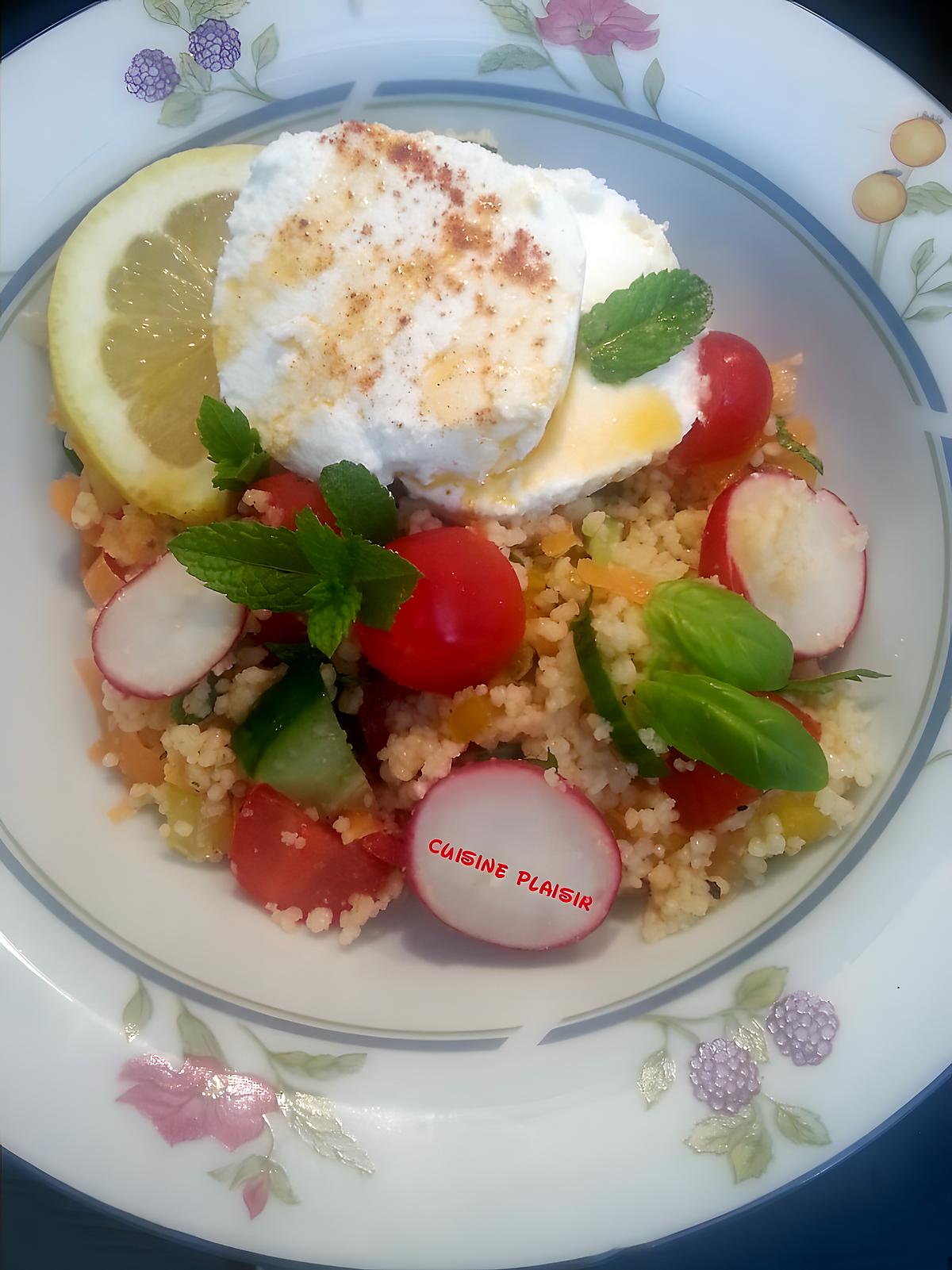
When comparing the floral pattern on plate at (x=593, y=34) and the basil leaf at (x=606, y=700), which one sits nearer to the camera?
the basil leaf at (x=606, y=700)

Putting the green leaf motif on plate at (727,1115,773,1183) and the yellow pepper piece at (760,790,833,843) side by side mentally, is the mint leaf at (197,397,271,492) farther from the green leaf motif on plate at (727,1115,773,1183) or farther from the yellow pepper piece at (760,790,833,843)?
the green leaf motif on plate at (727,1115,773,1183)

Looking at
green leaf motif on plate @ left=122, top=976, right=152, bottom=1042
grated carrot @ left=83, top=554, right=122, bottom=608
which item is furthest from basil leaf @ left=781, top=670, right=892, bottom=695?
grated carrot @ left=83, top=554, right=122, bottom=608

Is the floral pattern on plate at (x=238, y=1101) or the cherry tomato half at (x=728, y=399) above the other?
the cherry tomato half at (x=728, y=399)

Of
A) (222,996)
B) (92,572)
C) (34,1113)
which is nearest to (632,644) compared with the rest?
(222,996)

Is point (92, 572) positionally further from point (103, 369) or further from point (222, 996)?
point (222, 996)

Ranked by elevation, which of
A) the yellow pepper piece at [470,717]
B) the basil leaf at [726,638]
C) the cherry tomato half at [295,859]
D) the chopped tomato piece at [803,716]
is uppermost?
the basil leaf at [726,638]

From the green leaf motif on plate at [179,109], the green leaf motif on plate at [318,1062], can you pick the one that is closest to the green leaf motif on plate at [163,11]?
the green leaf motif on plate at [179,109]

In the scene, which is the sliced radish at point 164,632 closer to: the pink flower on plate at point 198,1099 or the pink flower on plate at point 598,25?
the pink flower on plate at point 198,1099
